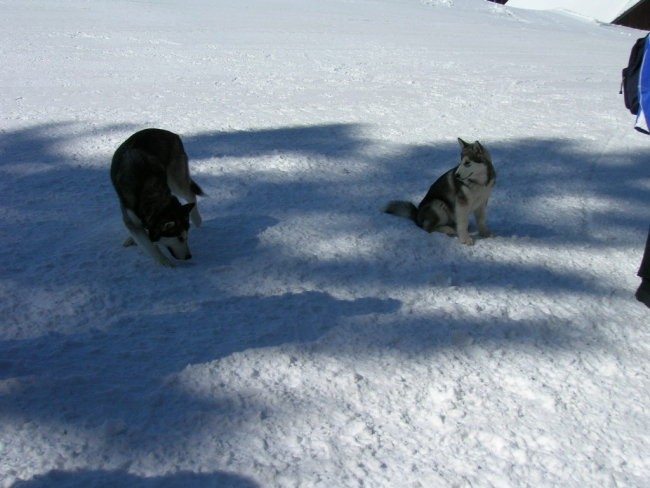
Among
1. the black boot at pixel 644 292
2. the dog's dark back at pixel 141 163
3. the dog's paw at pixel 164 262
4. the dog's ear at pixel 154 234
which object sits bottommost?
the dog's paw at pixel 164 262


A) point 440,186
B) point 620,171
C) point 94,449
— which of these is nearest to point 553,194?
point 620,171

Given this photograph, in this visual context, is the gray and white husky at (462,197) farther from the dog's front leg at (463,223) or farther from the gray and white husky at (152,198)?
the gray and white husky at (152,198)

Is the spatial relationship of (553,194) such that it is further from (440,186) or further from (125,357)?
(125,357)

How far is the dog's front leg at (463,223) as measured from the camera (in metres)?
5.48

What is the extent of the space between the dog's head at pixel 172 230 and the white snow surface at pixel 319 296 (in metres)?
0.19

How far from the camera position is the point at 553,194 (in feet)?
22.6

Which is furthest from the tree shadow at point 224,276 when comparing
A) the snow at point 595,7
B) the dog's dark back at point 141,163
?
the snow at point 595,7

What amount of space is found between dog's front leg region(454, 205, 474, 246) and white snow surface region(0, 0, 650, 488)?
0.14m

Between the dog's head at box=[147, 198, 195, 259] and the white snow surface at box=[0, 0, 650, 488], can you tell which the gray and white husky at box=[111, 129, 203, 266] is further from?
the white snow surface at box=[0, 0, 650, 488]

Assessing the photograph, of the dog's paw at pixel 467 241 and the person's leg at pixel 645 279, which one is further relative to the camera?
the dog's paw at pixel 467 241

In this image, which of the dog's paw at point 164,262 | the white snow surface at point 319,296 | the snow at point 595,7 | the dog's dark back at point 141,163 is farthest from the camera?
the snow at point 595,7

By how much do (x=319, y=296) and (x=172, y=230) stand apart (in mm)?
1292

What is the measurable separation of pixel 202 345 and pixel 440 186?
280cm

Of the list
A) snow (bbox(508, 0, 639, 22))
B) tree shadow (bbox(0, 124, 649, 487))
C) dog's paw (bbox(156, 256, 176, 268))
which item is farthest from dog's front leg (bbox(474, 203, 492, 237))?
snow (bbox(508, 0, 639, 22))
